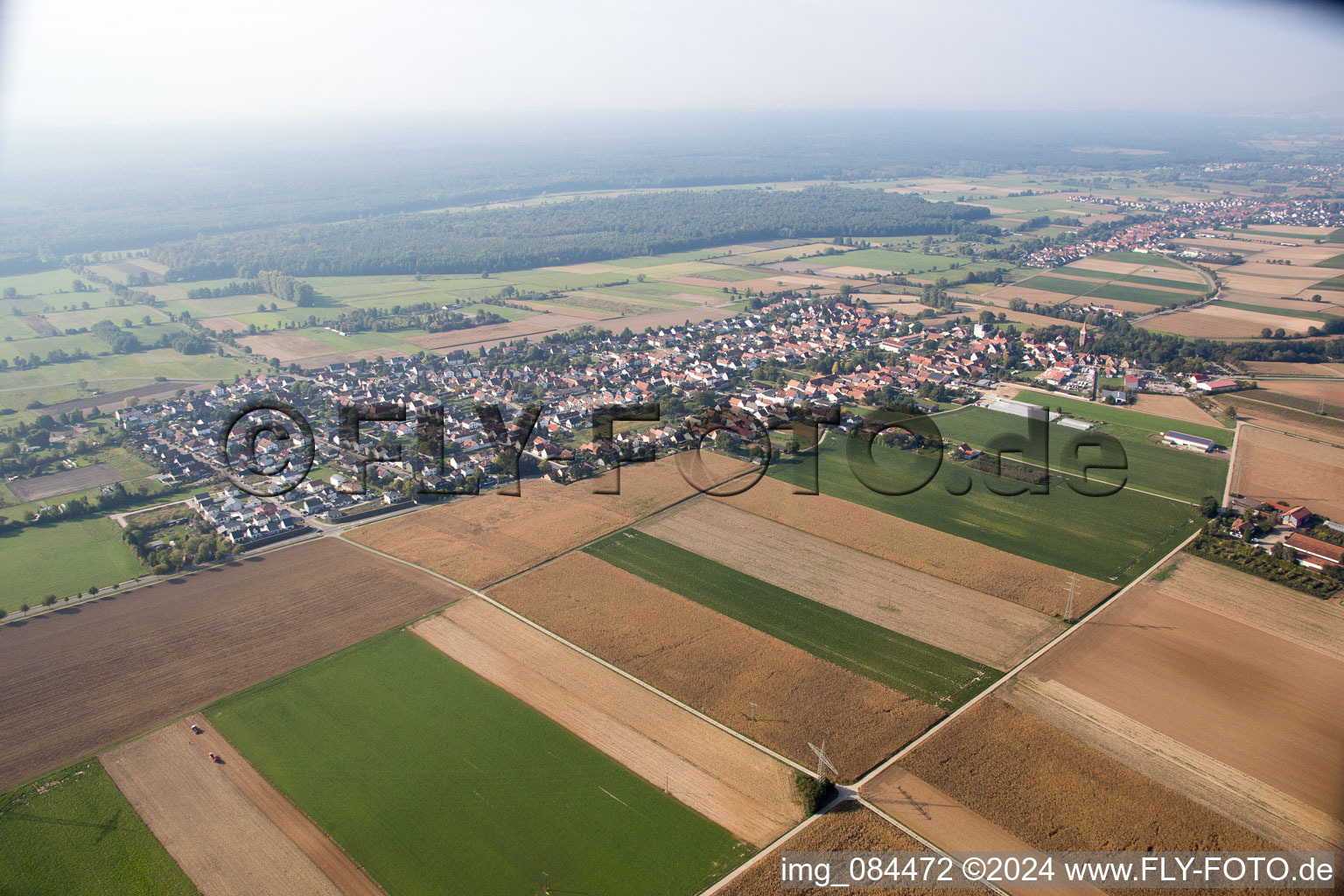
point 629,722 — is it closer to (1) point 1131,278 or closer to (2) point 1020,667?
(2) point 1020,667

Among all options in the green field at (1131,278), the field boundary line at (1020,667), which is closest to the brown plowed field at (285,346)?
the field boundary line at (1020,667)

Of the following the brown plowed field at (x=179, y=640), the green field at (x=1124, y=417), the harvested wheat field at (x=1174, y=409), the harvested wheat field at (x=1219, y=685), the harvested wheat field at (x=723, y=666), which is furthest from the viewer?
the harvested wheat field at (x=1174, y=409)

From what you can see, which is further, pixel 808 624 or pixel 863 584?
pixel 863 584

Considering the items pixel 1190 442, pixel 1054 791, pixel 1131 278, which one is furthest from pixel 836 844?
pixel 1131 278

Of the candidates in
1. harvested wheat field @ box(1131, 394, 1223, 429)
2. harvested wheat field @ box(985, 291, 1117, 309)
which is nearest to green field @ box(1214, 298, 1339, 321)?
harvested wheat field @ box(985, 291, 1117, 309)

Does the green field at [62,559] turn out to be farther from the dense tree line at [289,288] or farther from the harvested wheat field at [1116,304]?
the harvested wheat field at [1116,304]

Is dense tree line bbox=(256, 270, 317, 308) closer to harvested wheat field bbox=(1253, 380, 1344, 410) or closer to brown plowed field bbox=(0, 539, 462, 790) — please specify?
brown plowed field bbox=(0, 539, 462, 790)
